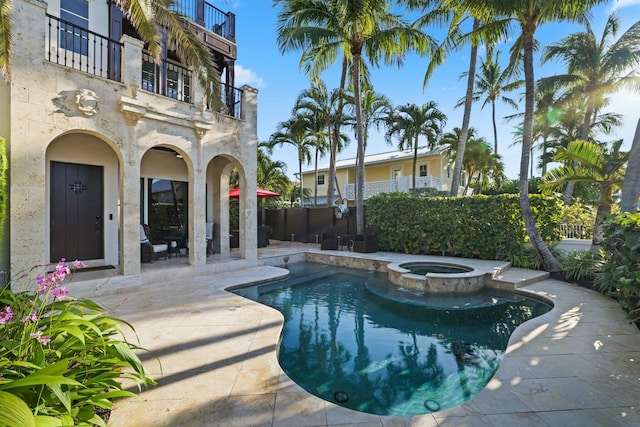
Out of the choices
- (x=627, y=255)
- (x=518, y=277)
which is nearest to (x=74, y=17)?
(x=627, y=255)

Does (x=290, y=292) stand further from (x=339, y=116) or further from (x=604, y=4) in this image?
(x=339, y=116)

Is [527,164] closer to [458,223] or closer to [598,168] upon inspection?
[598,168]

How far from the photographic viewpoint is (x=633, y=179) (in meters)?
7.18

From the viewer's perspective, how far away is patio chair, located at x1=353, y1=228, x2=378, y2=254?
12276 mm

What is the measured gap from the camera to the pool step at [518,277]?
7.52 m

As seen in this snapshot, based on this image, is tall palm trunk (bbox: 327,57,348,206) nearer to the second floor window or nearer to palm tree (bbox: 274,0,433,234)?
palm tree (bbox: 274,0,433,234)

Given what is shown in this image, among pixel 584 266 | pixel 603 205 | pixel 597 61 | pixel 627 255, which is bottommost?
pixel 584 266

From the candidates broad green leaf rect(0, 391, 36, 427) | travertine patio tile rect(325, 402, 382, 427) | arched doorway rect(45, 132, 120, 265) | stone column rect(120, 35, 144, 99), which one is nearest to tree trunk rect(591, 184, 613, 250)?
travertine patio tile rect(325, 402, 382, 427)

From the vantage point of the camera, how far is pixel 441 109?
58.4 ft

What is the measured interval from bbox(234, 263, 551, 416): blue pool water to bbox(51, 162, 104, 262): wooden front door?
4796mm

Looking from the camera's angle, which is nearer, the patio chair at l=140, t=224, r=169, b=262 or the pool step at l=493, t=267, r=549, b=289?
the pool step at l=493, t=267, r=549, b=289

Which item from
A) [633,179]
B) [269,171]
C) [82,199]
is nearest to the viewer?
[633,179]

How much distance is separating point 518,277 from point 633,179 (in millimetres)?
3494

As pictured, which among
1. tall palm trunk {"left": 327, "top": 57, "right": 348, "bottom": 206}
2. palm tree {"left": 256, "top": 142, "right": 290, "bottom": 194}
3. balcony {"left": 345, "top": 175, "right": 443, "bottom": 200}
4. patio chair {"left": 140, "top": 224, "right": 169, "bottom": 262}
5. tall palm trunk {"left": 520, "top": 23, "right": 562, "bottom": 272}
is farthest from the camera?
palm tree {"left": 256, "top": 142, "right": 290, "bottom": 194}
